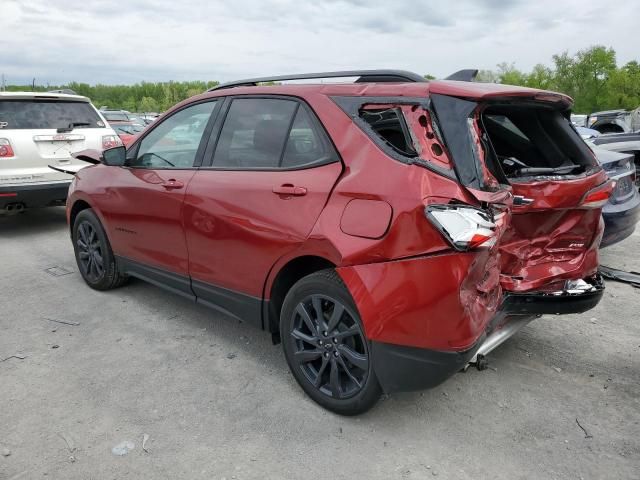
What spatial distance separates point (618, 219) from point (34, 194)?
6529mm

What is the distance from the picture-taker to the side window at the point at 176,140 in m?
3.68

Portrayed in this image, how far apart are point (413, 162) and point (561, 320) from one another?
2.43 m

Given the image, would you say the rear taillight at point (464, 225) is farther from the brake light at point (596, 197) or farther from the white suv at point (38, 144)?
the white suv at point (38, 144)

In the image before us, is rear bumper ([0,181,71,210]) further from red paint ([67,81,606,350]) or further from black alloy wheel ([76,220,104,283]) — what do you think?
red paint ([67,81,606,350])

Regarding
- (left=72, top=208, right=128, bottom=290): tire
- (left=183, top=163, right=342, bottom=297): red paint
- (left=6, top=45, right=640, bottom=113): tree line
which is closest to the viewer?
(left=183, top=163, right=342, bottom=297): red paint

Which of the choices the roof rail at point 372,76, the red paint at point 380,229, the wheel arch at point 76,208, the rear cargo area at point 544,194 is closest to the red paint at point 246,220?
the red paint at point 380,229

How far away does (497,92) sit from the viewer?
8.57 feet

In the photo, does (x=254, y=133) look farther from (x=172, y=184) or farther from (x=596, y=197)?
(x=596, y=197)

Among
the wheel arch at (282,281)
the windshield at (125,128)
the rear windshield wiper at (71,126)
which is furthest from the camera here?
the windshield at (125,128)

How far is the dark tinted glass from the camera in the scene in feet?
10.2

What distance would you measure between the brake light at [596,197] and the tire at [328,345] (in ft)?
4.98

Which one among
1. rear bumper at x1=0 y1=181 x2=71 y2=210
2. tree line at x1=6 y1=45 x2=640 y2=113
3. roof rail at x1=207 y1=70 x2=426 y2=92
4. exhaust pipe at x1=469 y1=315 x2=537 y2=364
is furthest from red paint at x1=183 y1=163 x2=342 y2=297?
tree line at x1=6 y1=45 x2=640 y2=113

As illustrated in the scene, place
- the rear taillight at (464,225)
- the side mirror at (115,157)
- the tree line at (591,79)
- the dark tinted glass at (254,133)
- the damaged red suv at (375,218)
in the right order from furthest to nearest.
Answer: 1. the tree line at (591,79)
2. the side mirror at (115,157)
3. the dark tinted glass at (254,133)
4. the damaged red suv at (375,218)
5. the rear taillight at (464,225)

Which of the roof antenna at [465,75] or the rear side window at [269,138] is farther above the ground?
the roof antenna at [465,75]
